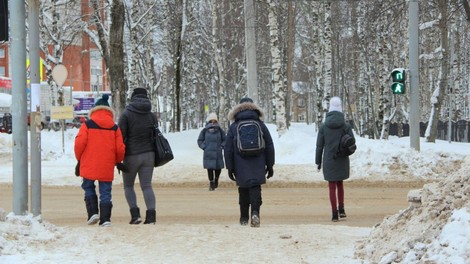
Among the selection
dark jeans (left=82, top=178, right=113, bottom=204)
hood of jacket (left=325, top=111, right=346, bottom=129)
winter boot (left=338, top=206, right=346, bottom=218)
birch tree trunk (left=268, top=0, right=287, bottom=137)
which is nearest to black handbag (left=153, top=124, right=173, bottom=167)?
dark jeans (left=82, top=178, right=113, bottom=204)

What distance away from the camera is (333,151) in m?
10.9

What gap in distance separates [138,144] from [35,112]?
4.40 ft

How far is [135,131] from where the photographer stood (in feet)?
30.4

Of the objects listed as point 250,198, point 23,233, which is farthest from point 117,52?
point 23,233

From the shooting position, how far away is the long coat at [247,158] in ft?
30.0

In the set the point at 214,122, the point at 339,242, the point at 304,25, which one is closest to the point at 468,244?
the point at 339,242

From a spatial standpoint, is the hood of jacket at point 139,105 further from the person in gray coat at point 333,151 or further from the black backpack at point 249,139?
the person in gray coat at point 333,151

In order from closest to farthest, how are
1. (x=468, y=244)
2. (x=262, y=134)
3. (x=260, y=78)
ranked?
(x=468, y=244) < (x=262, y=134) < (x=260, y=78)

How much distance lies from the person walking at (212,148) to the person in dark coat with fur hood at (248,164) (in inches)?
253

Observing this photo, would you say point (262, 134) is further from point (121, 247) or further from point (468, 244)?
point (468, 244)

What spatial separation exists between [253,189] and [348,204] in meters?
4.72

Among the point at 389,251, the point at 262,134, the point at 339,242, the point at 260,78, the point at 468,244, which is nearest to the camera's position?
the point at 468,244

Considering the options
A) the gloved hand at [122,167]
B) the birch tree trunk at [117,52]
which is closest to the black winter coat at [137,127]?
the gloved hand at [122,167]

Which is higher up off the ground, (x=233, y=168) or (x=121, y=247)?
(x=233, y=168)
